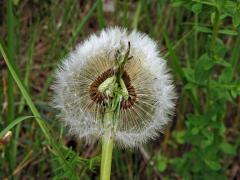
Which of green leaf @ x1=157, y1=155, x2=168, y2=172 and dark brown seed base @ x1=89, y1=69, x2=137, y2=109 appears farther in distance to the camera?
green leaf @ x1=157, y1=155, x2=168, y2=172

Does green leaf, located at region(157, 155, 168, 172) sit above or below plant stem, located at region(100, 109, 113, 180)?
below

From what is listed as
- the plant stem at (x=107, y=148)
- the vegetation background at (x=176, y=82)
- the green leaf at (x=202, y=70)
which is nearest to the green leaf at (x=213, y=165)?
the vegetation background at (x=176, y=82)

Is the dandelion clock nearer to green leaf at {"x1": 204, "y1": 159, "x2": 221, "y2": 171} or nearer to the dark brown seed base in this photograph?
the dark brown seed base

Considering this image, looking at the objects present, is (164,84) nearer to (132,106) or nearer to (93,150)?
(132,106)

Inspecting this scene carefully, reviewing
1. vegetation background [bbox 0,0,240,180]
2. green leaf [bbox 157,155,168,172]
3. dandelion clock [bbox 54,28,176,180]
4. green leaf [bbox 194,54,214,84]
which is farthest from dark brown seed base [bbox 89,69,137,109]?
green leaf [bbox 157,155,168,172]

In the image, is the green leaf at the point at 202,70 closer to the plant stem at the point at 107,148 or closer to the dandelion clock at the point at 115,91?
the dandelion clock at the point at 115,91

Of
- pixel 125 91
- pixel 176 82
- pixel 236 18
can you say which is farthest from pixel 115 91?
pixel 176 82
